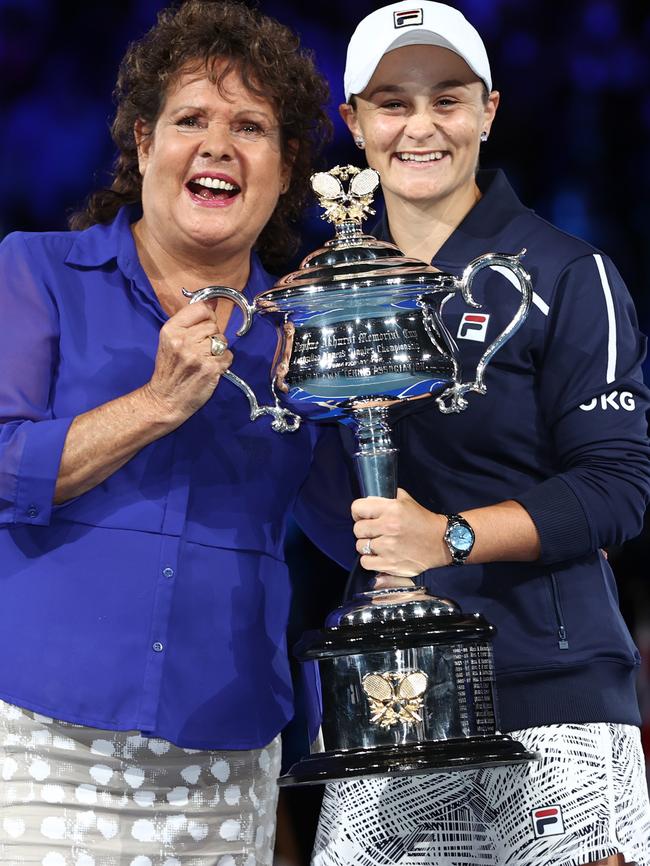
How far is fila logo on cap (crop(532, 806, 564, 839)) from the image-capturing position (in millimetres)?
1687

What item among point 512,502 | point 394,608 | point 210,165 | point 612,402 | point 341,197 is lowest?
point 394,608

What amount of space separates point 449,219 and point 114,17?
1491 mm

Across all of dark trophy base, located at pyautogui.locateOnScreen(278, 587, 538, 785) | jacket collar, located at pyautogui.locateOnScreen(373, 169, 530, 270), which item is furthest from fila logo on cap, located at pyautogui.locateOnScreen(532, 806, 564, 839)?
jacket collar, located at pyautogui.locateOnScreen(373, 169, 530, 270)

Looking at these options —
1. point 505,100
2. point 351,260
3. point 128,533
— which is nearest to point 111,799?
point 128,533

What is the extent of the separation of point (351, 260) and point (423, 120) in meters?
0.26

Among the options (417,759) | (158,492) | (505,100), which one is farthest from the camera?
(505,100)

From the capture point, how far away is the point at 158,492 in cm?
183

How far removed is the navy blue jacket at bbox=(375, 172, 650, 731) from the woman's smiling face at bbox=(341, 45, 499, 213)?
118mm

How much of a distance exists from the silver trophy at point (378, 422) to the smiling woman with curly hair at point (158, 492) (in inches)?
4.6

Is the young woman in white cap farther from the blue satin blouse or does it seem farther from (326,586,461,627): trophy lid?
the blue satin blouse

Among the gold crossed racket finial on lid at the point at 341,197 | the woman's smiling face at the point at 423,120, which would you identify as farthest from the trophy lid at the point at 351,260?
the woman's smiling face at the point at 423,120

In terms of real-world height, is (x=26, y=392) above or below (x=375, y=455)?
above

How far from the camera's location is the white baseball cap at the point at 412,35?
1.87 m

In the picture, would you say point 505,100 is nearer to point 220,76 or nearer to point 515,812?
point 220,76
